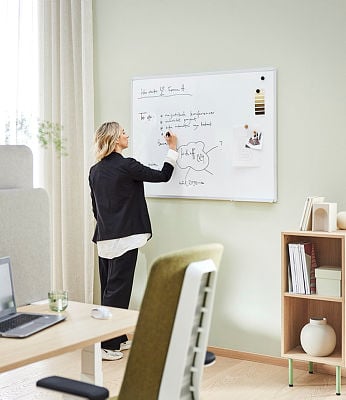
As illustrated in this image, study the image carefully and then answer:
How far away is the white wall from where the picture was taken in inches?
167

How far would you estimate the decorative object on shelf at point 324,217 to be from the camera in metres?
4.02

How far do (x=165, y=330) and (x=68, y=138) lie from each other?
347 cm

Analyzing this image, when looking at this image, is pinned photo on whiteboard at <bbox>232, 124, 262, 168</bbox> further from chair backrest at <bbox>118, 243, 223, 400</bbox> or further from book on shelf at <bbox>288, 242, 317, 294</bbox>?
chair backrest at <bbox>118, 243, 223, 400</bbox>

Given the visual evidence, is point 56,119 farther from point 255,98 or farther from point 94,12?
point 255,98

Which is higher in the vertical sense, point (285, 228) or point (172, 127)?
point (172, 127)

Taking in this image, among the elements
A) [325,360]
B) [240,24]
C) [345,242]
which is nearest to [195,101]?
[240,24]

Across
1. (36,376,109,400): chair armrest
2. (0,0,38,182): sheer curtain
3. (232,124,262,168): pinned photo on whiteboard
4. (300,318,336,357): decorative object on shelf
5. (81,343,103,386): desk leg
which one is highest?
(0,0,38,182): sheer curtain

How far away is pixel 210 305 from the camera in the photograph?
2.16m

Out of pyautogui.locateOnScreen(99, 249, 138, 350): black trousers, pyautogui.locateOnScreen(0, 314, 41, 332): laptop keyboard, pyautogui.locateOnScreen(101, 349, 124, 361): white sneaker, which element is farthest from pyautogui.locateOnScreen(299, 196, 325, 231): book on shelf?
pyautogui.locateOnScreen(0, 314, 41, 332): laptop keyboard

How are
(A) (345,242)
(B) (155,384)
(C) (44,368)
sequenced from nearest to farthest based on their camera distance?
(B) (155,384) → (A) (345,242) → (C) (44,368)

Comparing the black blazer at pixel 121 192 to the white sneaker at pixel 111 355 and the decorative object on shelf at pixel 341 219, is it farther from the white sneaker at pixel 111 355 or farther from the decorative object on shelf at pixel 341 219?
the decorative object on shelf at pixel 341 219

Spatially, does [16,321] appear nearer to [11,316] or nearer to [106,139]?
[11,316]

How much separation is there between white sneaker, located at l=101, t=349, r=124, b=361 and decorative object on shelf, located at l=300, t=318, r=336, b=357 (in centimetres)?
124

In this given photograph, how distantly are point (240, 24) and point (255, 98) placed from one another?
0.49 m
